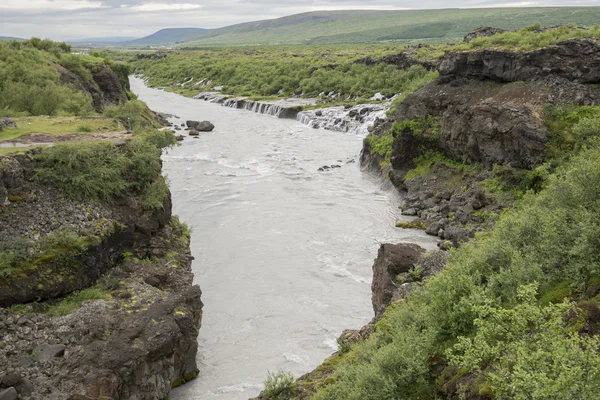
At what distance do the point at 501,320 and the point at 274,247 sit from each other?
20.6m

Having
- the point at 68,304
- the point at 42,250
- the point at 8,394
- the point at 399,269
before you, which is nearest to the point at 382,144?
the point at 399,269

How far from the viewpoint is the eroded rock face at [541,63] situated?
3203 cm

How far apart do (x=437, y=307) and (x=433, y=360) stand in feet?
4.31

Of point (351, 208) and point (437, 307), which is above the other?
point (437, 307)

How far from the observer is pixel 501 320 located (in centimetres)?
928

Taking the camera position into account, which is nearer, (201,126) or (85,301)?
(85,301)

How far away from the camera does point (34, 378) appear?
558 inches

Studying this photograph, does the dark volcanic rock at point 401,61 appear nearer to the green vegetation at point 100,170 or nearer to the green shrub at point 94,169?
the green vegetation at point 100,170

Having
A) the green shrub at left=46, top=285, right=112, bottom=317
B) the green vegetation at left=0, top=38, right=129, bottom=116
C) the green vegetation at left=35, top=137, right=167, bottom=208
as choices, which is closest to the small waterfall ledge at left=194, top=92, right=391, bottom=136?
the green vegetation at left=0, top=38, right=129, bottom=116

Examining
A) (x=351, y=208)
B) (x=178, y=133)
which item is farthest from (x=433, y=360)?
(x=178, y=133)

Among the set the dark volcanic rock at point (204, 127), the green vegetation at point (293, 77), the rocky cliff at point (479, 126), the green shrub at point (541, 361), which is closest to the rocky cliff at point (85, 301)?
the green shrub at point (541, 361)

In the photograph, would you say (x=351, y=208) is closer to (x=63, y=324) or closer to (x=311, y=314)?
(x=311, y=314)

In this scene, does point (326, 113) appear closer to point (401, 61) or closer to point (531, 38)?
→ point (401, 61)

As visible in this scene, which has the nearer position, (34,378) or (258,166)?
(34,378)
